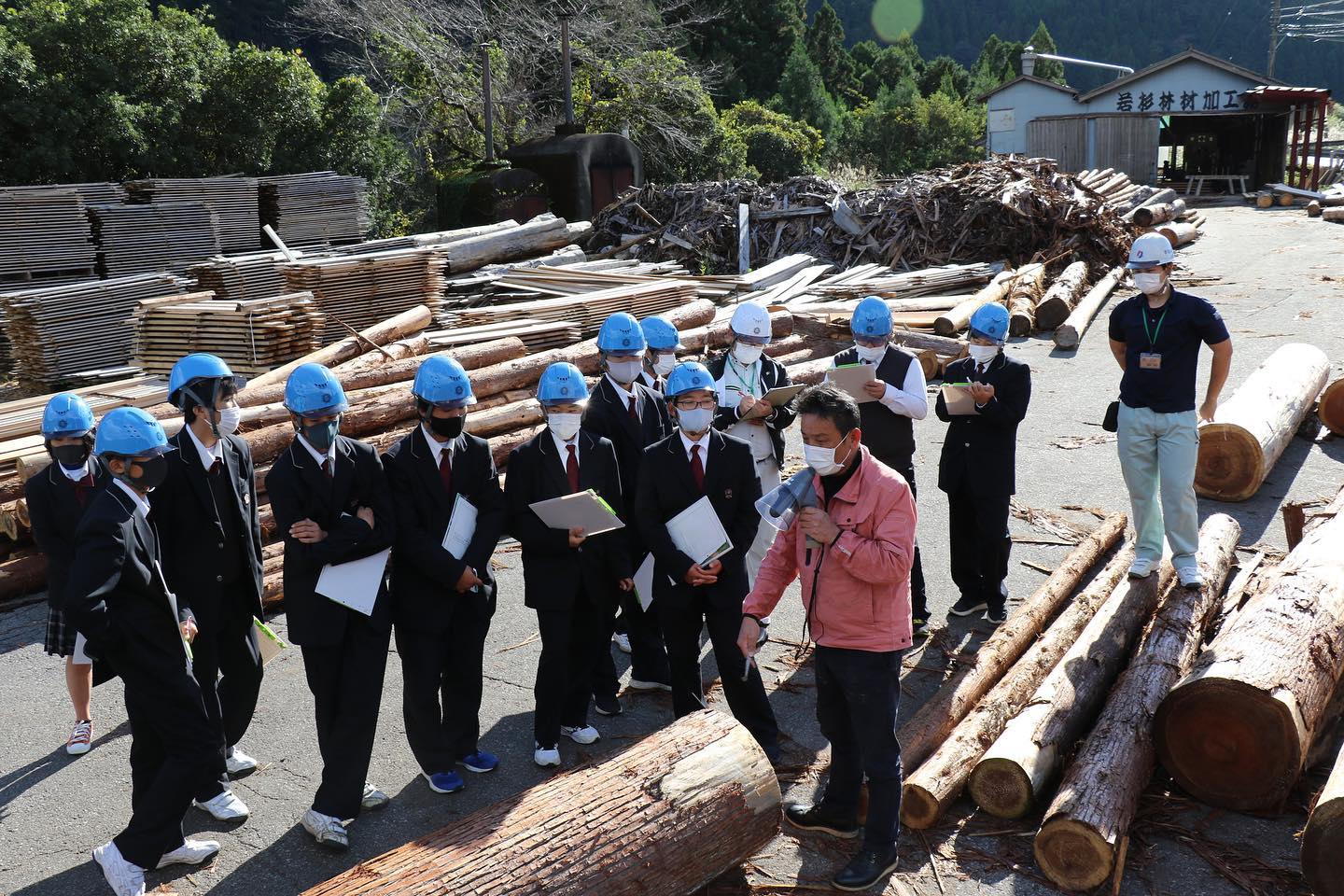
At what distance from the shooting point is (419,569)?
214 inches

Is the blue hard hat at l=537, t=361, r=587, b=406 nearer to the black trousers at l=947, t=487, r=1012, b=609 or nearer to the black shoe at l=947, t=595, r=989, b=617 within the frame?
the black trousers at l=947, t=487, r=1012, b=609

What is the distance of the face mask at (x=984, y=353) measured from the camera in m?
7.16

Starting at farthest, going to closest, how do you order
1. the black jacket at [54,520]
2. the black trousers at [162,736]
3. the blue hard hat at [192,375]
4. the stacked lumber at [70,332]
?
1. the stacked lumber at [70,332]
2. the black jacket at [54,520]
3. the blue hard hat at [192,375]
4. the black trousers at [162,736]

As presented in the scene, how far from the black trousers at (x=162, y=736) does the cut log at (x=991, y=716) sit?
3247 millimetres

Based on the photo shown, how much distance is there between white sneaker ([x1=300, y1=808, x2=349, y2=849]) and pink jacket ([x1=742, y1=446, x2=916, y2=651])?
246 centimetres

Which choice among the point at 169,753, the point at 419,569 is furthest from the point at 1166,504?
the point at 169,753

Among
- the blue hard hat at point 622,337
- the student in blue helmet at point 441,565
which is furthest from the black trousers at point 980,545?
the student in blue helmet at point 441,565

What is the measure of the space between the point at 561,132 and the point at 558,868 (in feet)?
83.3

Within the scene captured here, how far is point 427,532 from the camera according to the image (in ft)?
18.0

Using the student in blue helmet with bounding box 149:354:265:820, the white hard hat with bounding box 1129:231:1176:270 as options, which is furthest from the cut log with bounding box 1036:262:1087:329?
the student in blue helmet with bounding box 149:354:265:820

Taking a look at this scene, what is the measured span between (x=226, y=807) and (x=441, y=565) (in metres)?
1.63

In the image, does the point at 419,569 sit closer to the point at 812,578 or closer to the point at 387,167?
the point at 812,578

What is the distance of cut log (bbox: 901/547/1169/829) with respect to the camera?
→ 16.8 feet

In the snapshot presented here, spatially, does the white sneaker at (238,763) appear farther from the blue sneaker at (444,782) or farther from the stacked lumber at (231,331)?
the stacked lumber at (231,331)
